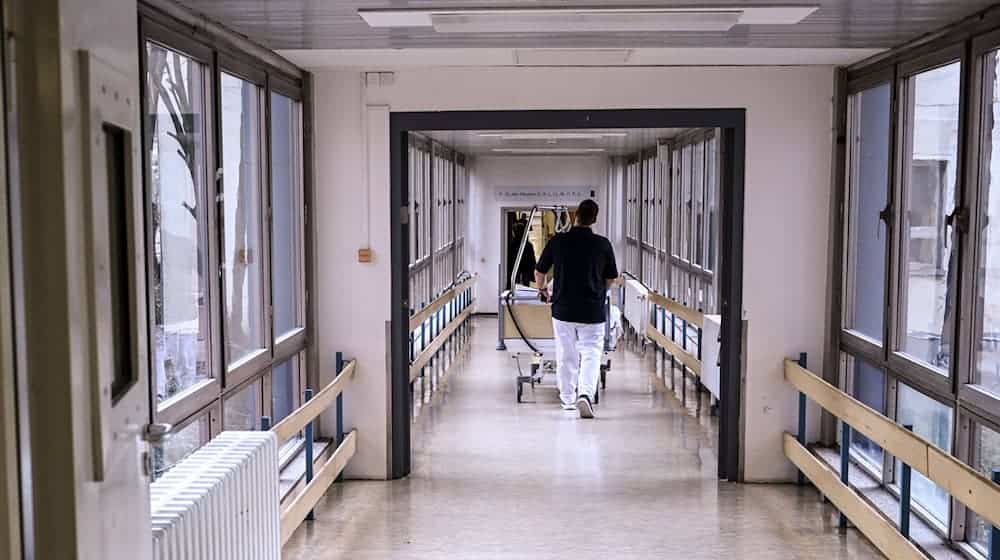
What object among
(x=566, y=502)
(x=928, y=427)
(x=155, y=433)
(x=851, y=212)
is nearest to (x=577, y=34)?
(x=851, y=212)

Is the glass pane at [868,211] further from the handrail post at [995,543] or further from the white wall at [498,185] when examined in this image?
the white wall at [498,185]

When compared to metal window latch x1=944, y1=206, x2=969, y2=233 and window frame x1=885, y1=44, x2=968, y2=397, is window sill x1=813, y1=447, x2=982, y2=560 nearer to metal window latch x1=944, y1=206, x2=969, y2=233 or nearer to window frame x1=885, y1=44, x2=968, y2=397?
window frame x1=885, y1=44, x2=968, y2=397

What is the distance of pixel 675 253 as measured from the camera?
11.4 metres

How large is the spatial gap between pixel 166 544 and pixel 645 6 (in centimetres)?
275

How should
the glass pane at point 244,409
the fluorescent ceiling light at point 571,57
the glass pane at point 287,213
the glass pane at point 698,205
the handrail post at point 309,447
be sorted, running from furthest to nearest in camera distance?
the glass pane at point 698,205 < the glass pane at point 287,213 < the fluorescent ceiling light at point 571,57 < the handrail post at point 309,447 < the glass pane at point 244,409

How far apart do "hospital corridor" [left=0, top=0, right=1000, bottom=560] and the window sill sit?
0.08ft

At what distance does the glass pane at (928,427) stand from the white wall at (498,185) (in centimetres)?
1115

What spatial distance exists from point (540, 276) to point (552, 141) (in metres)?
4.46

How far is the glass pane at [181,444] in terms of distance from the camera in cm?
402

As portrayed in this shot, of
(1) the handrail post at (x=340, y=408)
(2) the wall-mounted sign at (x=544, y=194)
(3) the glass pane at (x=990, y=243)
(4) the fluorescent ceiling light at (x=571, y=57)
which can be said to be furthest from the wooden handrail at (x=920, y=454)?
(2) the wall-mounted sign at (x=544, y=194)

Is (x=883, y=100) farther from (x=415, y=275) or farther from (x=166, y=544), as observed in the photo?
(x=415, y=275)

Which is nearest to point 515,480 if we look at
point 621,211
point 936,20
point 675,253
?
point 936,20

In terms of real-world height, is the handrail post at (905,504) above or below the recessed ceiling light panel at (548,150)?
below

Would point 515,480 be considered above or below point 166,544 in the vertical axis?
below
